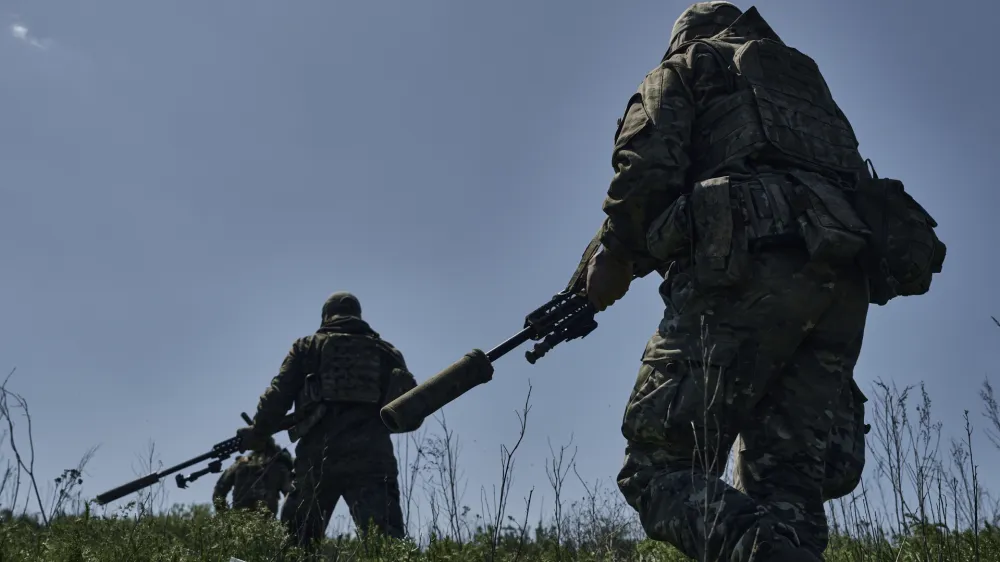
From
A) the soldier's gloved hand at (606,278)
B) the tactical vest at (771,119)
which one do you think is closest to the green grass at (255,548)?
the soldier's gloved hand at (606,278)

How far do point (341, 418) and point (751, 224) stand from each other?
5.40 meters

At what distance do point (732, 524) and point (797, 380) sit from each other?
0.70m

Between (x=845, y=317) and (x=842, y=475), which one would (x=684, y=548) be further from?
(x=845, y=317)

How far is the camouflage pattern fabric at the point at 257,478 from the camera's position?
1140 centimetres

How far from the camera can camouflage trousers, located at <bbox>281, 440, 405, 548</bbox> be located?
7375 millimetres

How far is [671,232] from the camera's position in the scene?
3172 millimetres

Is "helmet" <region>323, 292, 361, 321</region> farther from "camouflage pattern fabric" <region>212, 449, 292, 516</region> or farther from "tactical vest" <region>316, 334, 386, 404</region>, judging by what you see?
"camouflage pattern fabric" <region>212, 449, 292, 516</region>

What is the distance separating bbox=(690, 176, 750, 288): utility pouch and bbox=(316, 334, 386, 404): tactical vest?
5.07 meters

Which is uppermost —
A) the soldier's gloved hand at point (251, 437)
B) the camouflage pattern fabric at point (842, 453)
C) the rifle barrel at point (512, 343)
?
the soldier's gloved hand at point (251, 437)

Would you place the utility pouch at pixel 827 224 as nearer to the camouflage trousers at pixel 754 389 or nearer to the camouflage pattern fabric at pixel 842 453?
the camouflage trousers at pixel 754 389

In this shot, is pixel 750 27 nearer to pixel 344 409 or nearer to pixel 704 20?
pixel 704 20

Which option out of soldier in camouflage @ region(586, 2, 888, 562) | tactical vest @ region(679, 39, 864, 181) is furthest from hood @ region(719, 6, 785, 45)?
soldier in camouflage @ region(586, 2, 888, 562)

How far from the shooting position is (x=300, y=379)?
809 cm

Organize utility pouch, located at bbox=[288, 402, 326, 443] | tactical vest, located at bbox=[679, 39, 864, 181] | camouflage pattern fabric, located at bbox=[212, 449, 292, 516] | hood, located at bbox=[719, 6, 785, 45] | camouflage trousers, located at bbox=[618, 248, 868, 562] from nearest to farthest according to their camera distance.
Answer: camouflage trousers, located at bbox=[618, 248, 868, 562] < tactical vest, located at bbox=[679, 39, 864, 181] < hood, located at bbox=[719, 6, 785, 45] < utility pouch, located at bbox=[288, 402, 326, 443] < camouflage pattern fabric, located at bbox=[212, 449, 292, 516]
